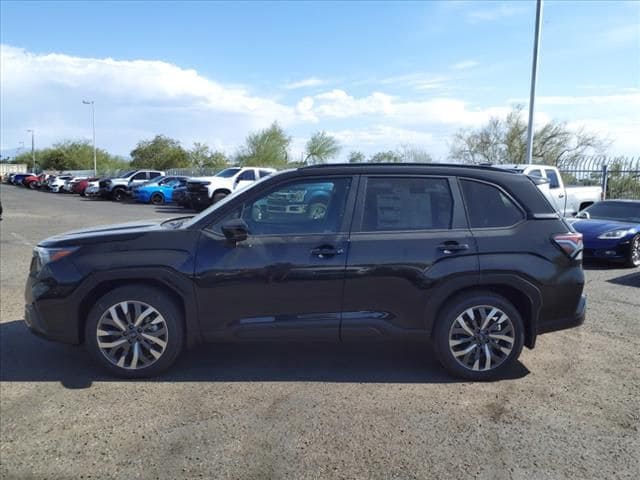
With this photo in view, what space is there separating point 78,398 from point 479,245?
347cm

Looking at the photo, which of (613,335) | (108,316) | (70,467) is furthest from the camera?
(613,335)

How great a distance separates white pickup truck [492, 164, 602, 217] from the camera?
14.0 metres

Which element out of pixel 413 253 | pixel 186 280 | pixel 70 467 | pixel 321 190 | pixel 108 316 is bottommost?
pixel 70 467

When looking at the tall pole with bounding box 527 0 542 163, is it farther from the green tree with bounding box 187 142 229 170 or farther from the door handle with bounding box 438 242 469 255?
the green tree with bounding box 187 142 229 170

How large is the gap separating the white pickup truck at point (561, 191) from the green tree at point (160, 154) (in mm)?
55030

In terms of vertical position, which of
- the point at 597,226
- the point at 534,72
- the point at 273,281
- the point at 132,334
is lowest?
the point at 132,334

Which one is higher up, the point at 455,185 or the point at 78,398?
the point at 455,185

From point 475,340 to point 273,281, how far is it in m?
1.78

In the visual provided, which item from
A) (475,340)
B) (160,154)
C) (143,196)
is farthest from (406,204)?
(160,154)

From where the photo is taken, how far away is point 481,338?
4.43 metres

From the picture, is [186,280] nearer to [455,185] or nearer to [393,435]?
[393,435]

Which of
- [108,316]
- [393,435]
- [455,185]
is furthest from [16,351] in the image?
[455,185]

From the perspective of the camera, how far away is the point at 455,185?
15.0 ft

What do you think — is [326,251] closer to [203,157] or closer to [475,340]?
[475,340]
